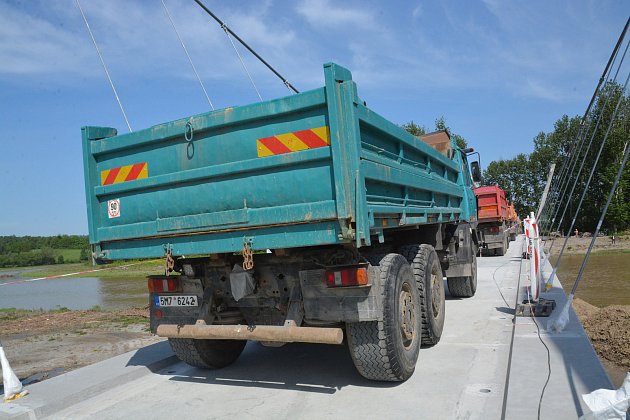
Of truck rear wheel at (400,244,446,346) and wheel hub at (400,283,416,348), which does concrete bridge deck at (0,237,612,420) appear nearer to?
truck rear wheel at (400,244,446,346)

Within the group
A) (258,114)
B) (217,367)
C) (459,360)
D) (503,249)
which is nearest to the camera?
(258,114)

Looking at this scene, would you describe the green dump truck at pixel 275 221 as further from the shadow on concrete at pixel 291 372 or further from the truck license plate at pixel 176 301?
the shadow on concrete at pixel 291 372

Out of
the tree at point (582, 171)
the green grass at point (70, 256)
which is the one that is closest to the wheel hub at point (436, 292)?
the tree at point (582, 171)

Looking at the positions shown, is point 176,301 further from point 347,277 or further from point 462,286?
point 462,286

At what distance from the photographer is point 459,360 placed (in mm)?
5082

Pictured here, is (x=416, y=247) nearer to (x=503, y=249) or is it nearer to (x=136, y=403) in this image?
(x=136, y=403)

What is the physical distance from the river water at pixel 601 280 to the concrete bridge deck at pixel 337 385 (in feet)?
15.0

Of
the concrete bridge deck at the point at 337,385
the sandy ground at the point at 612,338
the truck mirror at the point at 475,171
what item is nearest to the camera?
the concrete bridge deck at the point at 337,385

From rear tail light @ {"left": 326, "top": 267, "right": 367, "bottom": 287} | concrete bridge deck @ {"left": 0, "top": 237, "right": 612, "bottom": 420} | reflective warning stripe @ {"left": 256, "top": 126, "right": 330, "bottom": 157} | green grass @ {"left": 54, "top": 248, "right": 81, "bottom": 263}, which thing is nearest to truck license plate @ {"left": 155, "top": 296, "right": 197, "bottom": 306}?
concrete bridge deck @ {"left": 0, "top": 237, "right": 612, "bottom": 420}

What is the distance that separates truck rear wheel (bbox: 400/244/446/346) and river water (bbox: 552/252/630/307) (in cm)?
504

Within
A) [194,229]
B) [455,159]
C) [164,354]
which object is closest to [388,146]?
[194,229]

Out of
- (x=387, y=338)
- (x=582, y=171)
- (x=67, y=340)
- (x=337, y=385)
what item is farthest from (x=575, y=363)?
(x=582, y=171)

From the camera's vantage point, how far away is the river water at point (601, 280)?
9.81 meters

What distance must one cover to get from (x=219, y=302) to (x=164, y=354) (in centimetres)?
163
